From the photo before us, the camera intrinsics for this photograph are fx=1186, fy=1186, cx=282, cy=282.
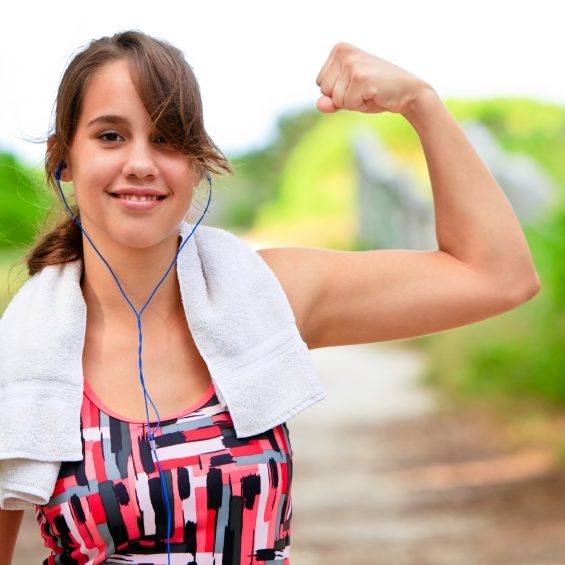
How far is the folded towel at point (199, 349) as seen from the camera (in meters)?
1.90

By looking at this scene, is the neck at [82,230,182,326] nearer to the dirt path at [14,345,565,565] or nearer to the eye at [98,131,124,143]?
the eye at [98,131,124,143]

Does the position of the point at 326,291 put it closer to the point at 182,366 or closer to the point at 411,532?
the point at 182,366

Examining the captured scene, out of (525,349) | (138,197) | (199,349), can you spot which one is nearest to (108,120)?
(138,197)

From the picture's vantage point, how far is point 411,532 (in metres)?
5.72

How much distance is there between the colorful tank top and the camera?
1.88 m

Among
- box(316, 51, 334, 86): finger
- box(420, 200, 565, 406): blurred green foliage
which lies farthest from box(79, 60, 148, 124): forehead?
box(420, 200, 565, 406): blurred green foliage

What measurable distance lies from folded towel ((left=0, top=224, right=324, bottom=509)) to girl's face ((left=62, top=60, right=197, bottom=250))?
165 mm

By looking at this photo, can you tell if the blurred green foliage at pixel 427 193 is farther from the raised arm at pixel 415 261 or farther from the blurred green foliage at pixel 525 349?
the raised arm at pixel 415 261

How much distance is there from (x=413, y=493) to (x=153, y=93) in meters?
4.83

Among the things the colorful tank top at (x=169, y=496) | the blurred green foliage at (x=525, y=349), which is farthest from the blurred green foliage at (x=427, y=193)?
the colorful tank top at (x=169, y=496)

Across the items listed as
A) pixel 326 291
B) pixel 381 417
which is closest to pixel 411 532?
pixel 381 417

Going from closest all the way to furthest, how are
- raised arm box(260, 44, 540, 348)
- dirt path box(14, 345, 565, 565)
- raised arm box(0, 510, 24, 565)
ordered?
raised arm box(0, 510, 24, 565) < raised arm box(260, 44, 540, 348) < dirt path box(14, 345, 565, 565)

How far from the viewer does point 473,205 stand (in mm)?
2156

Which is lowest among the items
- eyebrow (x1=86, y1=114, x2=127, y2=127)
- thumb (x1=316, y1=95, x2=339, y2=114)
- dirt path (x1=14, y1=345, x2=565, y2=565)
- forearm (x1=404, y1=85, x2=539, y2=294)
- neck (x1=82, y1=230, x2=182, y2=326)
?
dirt path (x1=14, y1=345, x2=565, y2=565)
